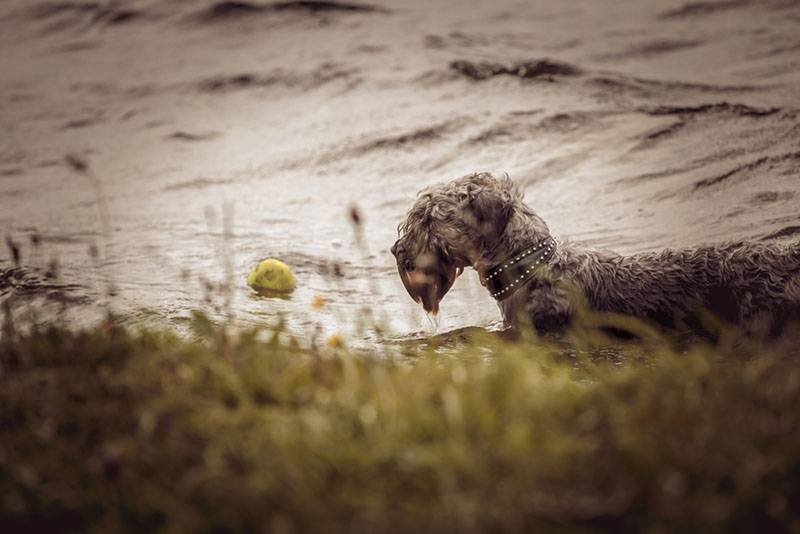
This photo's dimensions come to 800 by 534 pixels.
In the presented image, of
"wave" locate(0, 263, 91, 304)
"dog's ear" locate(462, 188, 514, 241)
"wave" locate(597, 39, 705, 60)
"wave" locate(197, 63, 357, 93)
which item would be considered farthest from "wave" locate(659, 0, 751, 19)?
"wave" locate(0, 263, 91, 304)

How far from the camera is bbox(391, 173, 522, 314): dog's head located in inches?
253

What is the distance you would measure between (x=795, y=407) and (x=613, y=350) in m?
2.51

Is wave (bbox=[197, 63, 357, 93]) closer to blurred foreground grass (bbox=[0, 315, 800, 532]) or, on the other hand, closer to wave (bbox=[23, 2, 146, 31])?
wave (bbox=[23, 2, 146, 31])

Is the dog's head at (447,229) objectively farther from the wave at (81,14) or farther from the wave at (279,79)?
the wave at (81,14)

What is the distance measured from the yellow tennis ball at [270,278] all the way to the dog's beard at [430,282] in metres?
1.48

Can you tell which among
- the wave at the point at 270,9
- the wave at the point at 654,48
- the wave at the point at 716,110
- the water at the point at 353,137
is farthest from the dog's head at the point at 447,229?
the wave at the point at 270,9

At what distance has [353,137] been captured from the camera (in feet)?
38.6

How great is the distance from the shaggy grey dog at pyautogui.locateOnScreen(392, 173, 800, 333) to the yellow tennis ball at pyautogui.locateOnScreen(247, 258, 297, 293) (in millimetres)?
1485

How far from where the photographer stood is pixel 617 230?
29.1 feet

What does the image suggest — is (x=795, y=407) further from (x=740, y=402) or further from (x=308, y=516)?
(x=308, y=516)

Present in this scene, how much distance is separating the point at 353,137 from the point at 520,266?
18.5ft

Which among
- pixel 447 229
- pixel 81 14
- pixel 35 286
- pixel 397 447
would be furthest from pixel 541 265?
pixel 81 14

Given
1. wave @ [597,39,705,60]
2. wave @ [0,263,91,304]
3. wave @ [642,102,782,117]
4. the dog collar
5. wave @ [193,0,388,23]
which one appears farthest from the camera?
wave @ [193,0,388,23]

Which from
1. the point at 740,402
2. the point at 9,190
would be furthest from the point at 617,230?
the point at 9,190
